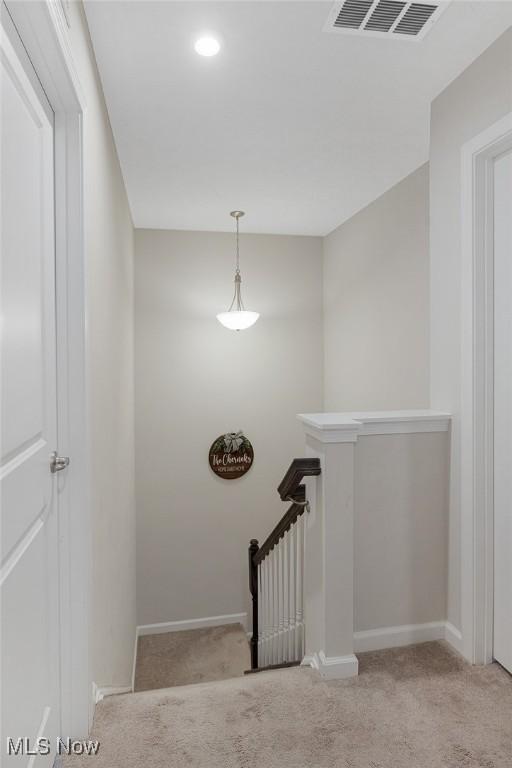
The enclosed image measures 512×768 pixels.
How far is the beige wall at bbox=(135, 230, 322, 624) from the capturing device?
4688mm

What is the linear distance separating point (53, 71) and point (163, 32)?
2.57 ft

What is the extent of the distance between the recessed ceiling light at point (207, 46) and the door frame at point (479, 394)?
107cm

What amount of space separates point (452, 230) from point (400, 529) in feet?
4.26

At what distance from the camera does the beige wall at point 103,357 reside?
1757mm

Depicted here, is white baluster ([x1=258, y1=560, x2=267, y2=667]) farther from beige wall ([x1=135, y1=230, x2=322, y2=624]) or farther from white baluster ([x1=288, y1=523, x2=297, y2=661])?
beige wall ([x1=135, y1=230, x2=322, y2=624])

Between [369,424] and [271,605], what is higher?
[369,424]

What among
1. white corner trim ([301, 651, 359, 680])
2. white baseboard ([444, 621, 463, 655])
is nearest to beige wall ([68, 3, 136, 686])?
white corner trim ([301, 651, 359, 680])

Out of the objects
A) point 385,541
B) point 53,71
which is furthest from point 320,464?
point 53,71

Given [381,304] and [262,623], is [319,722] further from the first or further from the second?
[381,304]

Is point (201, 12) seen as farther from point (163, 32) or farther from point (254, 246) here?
point (254, 246)

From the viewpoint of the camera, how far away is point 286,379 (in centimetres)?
501

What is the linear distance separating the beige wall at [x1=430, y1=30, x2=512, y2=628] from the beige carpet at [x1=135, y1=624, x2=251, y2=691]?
8.78 ft

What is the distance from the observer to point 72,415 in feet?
5.11

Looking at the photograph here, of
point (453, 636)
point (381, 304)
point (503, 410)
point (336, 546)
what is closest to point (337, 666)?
point (336, 546)
